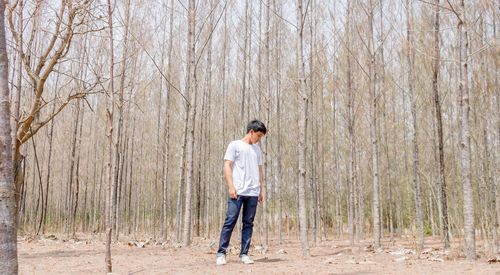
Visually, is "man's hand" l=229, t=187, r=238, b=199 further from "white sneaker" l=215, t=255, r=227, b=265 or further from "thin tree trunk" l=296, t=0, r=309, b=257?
"thin tree trunk" l=296, t=0, r=309, b=257

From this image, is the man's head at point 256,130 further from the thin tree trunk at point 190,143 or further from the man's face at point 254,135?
the thin tree trunk at point 190,143

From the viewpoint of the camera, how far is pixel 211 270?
3.65 metres

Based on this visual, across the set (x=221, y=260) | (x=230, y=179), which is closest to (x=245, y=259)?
(x=221, y=260)

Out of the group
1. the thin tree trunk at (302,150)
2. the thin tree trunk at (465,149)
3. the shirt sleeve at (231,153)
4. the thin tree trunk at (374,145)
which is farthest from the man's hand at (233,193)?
the thin tree trunk at (374,145)

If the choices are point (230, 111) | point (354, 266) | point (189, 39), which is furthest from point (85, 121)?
Result: point (354, 266)

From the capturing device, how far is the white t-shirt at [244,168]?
411 centimetres

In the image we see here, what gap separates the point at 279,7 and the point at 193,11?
4407mm

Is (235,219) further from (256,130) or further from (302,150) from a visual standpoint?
(302,150)

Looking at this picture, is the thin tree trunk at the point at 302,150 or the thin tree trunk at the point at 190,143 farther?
the thin tree trunk at the point at 190,143

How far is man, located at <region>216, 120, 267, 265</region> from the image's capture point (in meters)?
4.02

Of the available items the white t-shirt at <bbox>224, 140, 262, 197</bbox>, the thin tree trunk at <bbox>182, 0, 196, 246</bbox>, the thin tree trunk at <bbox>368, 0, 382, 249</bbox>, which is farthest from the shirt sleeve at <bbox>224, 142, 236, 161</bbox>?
the thin tree trunk at <bbox>368, 0, 382, 249</bbox>

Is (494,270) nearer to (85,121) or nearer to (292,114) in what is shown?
(292,114)

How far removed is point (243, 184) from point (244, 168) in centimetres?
16

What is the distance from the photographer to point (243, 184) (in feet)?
13.5
